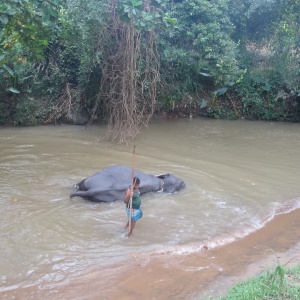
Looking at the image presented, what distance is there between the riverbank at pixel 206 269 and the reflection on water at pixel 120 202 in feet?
0.76

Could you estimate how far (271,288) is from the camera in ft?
13.1

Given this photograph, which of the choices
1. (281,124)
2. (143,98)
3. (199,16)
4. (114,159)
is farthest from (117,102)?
(281,124)

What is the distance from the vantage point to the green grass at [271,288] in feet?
12.7

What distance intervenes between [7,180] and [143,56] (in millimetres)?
6038

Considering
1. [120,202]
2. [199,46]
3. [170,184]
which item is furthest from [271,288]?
[199,46]

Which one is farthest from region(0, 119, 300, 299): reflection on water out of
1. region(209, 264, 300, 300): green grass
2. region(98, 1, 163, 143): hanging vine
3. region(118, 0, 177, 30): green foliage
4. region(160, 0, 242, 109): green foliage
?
region(118, 0, 177, 30): green foliage

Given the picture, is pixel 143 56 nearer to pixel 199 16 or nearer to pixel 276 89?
pixel 199 16

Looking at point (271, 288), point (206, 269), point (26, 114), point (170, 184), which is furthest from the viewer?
point (26, 114)

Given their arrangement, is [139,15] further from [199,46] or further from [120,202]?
[199,46]

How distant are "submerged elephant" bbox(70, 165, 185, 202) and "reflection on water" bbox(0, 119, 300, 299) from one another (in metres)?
0.13

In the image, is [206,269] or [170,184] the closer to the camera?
[206,269]

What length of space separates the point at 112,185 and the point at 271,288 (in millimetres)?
3658

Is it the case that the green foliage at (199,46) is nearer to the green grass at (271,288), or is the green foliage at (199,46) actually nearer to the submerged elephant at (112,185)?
the submerged elephant at (112,185)

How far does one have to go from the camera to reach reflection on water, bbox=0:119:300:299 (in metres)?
5.40
